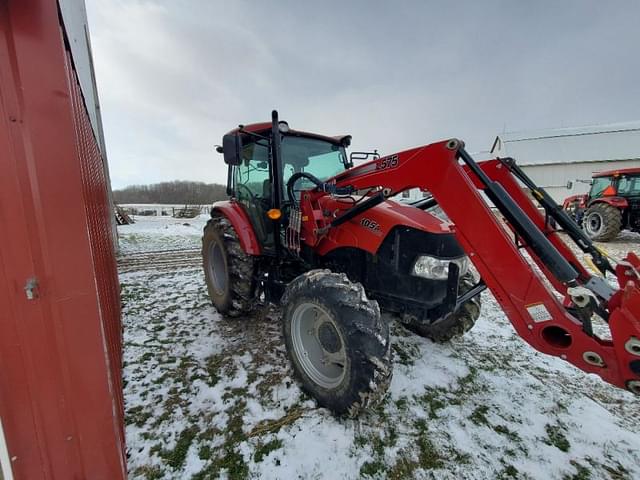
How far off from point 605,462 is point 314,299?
2.08 m

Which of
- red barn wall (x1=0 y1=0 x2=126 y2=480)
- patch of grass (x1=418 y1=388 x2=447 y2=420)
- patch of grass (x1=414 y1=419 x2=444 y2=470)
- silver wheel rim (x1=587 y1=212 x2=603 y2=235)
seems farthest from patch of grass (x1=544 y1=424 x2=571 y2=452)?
silver wheel rim (x1=587 y1=212 x2=603 y2=235)

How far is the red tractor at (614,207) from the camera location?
9867mm

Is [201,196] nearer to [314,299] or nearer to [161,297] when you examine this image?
[161,297]

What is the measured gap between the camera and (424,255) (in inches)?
89.4

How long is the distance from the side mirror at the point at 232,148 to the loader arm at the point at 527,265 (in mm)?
1234

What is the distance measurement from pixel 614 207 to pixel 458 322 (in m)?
11.3

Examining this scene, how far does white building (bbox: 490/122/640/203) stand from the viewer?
23828 millimetres

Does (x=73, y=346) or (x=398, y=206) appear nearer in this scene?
(x=73, y=346)

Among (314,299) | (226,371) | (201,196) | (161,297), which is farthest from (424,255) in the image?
(201,196)

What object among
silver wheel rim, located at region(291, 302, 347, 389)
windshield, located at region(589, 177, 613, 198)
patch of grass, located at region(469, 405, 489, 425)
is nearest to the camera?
patch of grass, located at region(469, 405, 489, 425)

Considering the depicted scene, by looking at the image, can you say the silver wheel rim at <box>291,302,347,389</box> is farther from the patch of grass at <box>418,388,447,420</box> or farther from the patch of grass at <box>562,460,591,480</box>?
the patch of grass at <box>562,460,591,480</box>

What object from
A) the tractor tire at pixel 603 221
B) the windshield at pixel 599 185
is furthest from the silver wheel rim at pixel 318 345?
the windshield at pixel 599 185

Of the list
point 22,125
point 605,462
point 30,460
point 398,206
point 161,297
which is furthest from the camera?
point 161,297

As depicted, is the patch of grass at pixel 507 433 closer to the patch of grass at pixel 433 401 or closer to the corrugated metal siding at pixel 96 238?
the patch of grass at pixel 433 401
